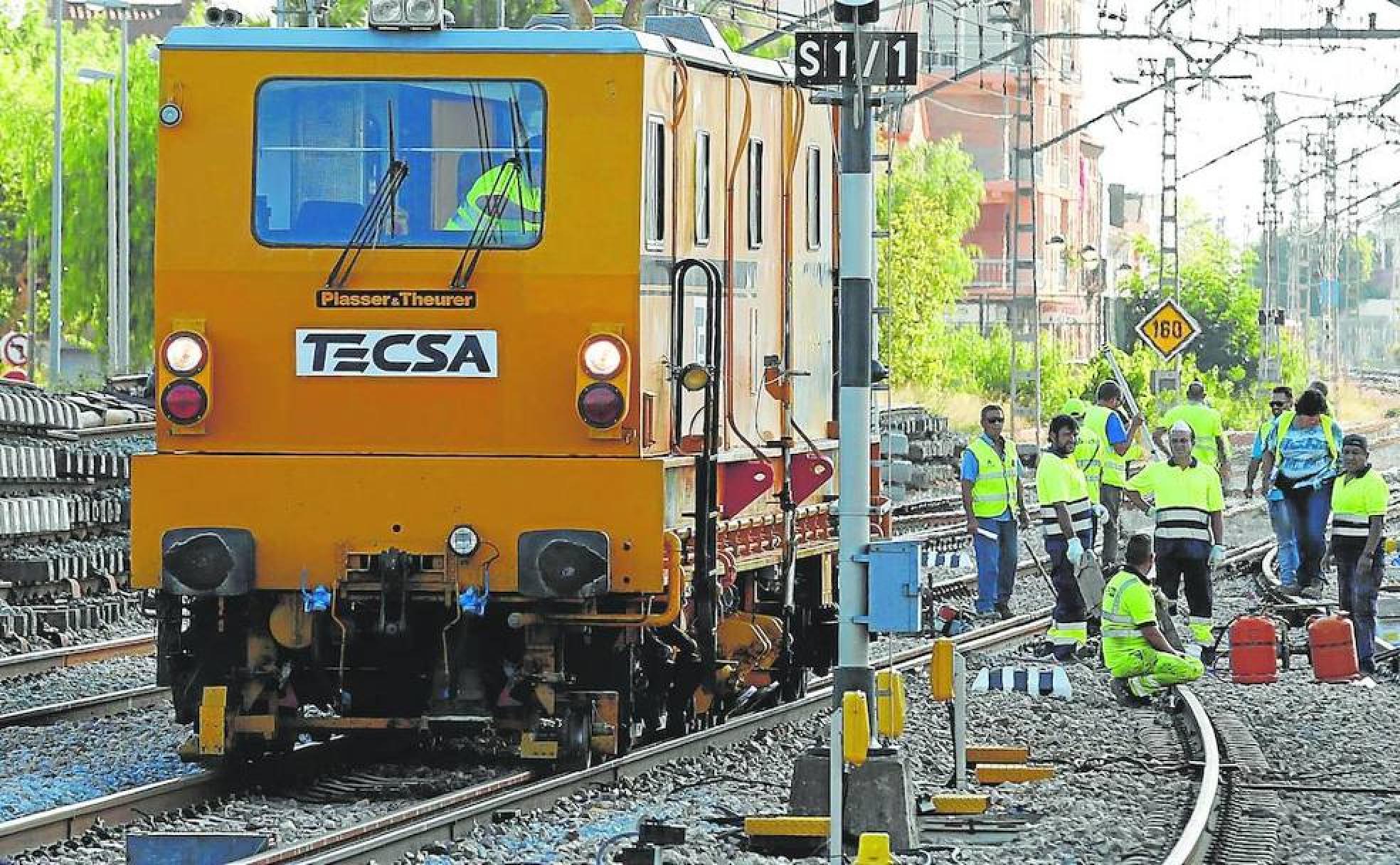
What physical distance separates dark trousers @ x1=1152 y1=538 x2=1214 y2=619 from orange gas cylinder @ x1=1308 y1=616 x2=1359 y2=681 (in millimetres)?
1194

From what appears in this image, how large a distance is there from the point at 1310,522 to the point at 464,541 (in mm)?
12713

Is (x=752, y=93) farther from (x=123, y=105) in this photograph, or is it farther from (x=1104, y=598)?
(x=123, y=105)

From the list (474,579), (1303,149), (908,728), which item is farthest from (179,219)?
(1303,149)

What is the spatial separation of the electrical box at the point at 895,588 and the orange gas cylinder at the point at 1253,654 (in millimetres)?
7128

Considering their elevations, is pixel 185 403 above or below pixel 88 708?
above

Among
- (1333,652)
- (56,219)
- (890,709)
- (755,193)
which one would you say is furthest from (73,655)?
(56,219)

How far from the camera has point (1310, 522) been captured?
22.3m

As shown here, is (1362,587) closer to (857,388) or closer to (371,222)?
(857,388)

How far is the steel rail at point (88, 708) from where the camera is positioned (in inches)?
548

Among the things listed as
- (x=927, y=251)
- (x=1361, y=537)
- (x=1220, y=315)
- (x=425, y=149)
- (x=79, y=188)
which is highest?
(x=79, y=188)

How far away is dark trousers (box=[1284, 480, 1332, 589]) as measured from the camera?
2212cm

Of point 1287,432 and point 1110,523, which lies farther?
point 1287,432

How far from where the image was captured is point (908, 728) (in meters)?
14.2

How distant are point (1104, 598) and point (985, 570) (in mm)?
4608
